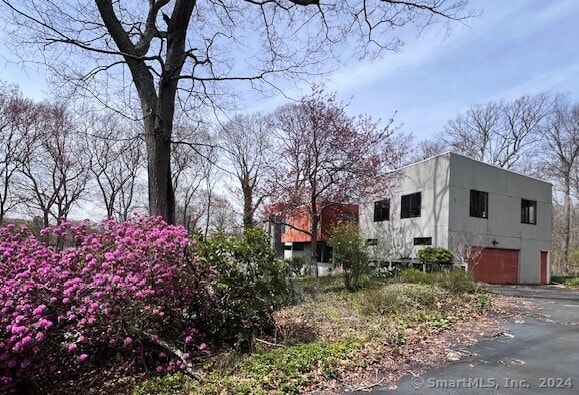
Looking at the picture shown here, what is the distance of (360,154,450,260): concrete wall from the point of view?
18375 millimetres

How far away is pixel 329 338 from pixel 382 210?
18.3 meters

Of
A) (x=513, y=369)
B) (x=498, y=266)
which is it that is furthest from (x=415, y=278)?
(x=498, y=266)

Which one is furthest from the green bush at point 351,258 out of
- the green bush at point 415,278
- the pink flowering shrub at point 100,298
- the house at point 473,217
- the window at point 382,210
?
the window at point 382,210

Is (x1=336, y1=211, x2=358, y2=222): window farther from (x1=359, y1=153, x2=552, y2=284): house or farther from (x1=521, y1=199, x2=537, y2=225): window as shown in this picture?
(x1=521, y1=199, x2=537, y2=225): window

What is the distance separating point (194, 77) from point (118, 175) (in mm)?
23916

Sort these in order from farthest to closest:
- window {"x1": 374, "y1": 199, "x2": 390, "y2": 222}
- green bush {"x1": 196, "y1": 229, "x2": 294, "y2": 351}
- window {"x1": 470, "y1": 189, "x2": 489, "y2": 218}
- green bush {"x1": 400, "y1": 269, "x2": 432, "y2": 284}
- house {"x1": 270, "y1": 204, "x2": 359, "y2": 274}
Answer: window {"x1": 374, "y1": 199, "x2": 390, "y2": 222} → house {"x1": 270, "y1": 204, "x2": 359, "y2": 274} → window {"x1": 470, "y1": 189, "x2": 489, "y2": 218} → green bush {"x1": 400, "y1": 269, "x2": 432, "y2": 284} → green bush {"x1": 196, "y1": 229, "x2": 294, "y2": 351}

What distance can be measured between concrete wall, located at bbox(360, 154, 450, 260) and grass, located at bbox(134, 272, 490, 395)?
8.25 meters

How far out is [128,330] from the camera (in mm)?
4566

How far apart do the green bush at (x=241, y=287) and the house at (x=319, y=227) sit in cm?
1101

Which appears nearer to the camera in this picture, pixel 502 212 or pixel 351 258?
pixel 351 258

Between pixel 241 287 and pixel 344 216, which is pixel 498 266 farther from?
pixel 241 287

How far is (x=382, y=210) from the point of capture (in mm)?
23375

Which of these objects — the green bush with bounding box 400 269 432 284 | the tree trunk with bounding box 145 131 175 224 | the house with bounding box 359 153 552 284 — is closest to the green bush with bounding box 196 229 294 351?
the tree trunk with bounding box 145 131 175 224

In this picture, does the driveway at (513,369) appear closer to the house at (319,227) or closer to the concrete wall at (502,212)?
the house at (319,227)
